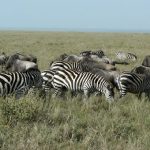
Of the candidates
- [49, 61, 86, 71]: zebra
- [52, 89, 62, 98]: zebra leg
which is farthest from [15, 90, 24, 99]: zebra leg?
[49, 61, 86, 71]: zebra

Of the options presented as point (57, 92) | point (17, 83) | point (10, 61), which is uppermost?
point (17, 83)

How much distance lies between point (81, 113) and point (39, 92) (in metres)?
2.18

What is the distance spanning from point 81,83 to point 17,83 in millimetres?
1785

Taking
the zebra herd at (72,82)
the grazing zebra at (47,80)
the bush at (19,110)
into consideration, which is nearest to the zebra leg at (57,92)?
the zebra herd at (72,82)

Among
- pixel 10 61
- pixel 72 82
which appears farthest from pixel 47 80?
pixel 10 61

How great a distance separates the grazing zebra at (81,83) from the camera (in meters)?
10.2

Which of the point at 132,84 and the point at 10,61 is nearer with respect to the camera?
the point at 132,84

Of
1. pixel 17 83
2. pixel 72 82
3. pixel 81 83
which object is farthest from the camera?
→ pixel 72 82

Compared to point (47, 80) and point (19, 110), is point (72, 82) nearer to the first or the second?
point (47, 80)

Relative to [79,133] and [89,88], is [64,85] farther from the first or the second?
[79,133]

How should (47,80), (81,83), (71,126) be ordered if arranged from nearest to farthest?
(71,126) → (81,83) → (47,80)

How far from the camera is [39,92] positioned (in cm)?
998

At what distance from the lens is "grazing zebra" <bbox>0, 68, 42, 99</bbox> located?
30.5ft

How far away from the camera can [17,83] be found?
9680mm
